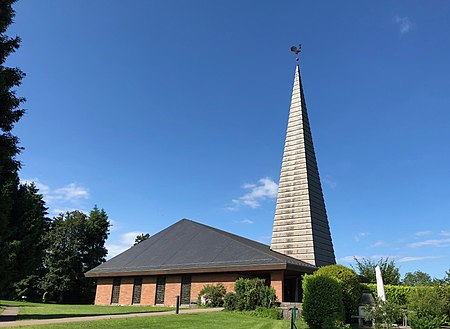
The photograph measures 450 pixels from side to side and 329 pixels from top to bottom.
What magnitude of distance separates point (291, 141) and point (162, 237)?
12.7 metres

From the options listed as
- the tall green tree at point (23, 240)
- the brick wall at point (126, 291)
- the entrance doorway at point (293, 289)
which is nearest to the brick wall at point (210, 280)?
the entrance doorway at point (293, 289)

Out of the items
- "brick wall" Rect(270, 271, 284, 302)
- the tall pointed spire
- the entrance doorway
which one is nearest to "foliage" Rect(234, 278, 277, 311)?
"brick wall" Rect(270, 271, 284, 302)

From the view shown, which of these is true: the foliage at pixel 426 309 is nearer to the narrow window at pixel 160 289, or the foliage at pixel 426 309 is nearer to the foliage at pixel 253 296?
the foliage at pixel 253 296

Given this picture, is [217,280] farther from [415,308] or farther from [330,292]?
[415,308]

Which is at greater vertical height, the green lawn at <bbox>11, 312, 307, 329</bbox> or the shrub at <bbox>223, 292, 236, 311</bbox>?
the shrub at <bbox>223, 292, 236, 311</bbox>

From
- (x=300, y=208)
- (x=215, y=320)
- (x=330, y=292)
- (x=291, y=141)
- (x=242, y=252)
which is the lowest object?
(x=215, y=320)

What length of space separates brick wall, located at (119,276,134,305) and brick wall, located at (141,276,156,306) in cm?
124

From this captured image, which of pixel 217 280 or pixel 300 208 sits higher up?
pixel 300 208

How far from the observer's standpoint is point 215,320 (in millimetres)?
13383

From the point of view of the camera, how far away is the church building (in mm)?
20766

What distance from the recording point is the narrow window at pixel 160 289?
2358cm

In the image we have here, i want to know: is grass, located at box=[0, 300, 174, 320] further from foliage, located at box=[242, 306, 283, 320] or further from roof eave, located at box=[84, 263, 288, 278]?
foliage, located at box=[242, 306, 283, 320]

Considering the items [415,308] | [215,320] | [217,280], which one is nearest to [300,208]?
[217,280]

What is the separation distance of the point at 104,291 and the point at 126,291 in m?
2.46
